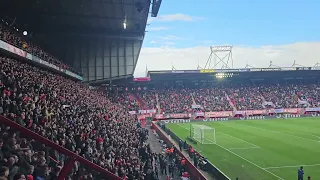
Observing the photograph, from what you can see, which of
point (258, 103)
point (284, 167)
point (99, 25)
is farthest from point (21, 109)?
point (258, 103)

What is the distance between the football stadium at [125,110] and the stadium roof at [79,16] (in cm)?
10

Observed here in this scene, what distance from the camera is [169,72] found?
199ft

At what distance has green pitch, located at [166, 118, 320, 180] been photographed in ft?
61.9

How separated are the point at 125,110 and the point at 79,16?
16.1 meters

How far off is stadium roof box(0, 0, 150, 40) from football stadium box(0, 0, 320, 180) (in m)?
0.10

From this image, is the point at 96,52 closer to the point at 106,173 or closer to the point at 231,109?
the point at 231,109

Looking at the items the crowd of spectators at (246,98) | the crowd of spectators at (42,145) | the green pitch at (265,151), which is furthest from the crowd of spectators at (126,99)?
the crowd of spectators at (42,145)

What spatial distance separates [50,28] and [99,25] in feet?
18.7

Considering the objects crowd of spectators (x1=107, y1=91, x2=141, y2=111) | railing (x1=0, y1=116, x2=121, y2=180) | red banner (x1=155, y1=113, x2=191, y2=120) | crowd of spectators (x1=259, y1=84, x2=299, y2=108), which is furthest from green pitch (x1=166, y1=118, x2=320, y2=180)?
crowd of spectators (x1=259, y1=84, x2=299, y2=108)

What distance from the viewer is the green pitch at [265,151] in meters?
18.9

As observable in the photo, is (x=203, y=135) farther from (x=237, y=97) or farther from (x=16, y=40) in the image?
(x=237, y=97)

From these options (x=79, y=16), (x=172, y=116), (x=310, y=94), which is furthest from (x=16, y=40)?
(x=310, y=94)

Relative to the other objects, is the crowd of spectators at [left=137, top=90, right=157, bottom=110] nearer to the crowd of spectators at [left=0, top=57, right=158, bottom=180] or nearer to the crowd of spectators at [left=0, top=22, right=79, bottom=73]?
the crowd of spectators at [left=0, top=22, right=79, bottom=73]

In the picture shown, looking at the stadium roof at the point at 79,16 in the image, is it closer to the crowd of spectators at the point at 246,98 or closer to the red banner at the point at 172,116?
the red banner at the point at 172,116
